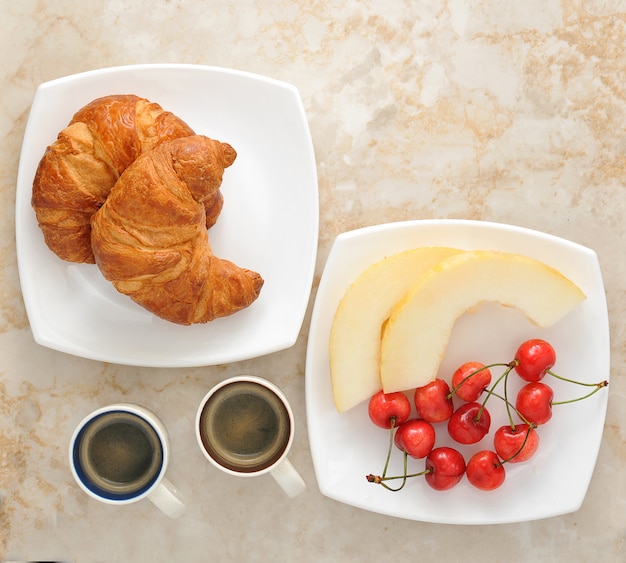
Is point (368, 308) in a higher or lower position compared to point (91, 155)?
lower

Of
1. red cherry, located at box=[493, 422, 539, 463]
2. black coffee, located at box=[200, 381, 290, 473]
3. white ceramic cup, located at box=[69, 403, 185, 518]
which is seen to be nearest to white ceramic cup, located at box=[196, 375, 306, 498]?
black coffee, located at box=[200, 381, 290, 473]

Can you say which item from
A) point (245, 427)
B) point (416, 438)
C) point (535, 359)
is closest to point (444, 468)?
point (416, 438)

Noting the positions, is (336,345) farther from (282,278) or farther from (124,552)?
(124,552)

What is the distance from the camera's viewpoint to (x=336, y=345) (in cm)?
157

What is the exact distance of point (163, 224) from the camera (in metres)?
1.40

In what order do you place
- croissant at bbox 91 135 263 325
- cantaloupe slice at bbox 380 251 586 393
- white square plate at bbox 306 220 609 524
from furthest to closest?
1. white square plate at bbox 306 220 609 524
2. cantaloupe slice at bbox 380 251 586 393
3. croissant at bbox 91 135 263 325

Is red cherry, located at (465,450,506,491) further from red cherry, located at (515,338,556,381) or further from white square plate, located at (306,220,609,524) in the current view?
red cherry, located at (515,338,556,381)

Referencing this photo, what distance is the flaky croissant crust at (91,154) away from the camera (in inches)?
56.5

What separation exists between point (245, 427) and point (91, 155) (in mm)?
688

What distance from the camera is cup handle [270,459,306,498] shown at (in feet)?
5.40

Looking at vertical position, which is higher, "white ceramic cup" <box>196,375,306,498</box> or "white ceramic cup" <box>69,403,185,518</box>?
"white ceramic cup" <box>196,375,306,498</box>

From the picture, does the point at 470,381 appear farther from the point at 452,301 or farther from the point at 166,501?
the point at 166,501

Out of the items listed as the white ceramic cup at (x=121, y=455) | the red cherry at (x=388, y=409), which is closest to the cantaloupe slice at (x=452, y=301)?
the red cherry at (x=388, y=409)

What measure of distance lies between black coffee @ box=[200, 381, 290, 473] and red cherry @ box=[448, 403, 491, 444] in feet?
1.26
